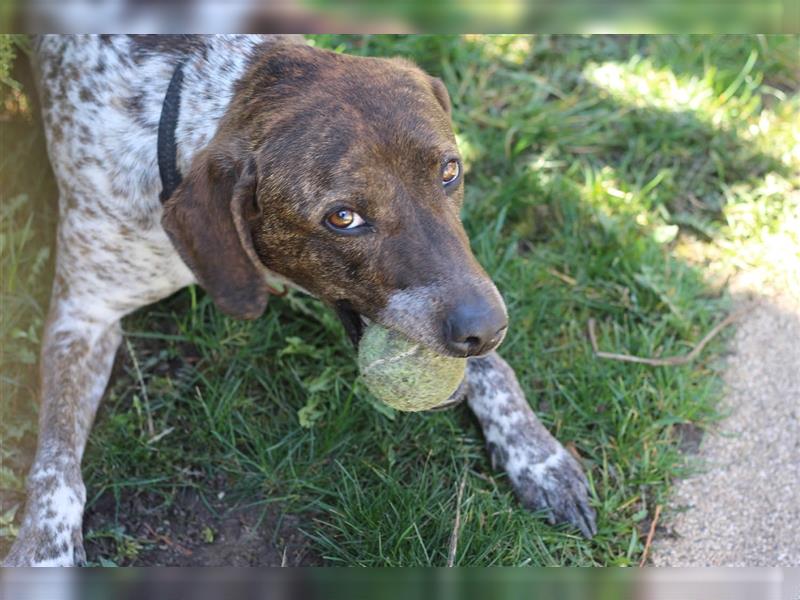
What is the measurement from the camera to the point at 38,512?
3416mm

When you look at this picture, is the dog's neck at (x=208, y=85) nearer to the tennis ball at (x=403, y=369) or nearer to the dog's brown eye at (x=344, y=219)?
the dog's brown eye at (x=344, y=219)

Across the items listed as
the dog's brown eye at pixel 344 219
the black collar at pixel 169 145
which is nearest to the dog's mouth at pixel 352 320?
the dog's brown eye at pixel 344 219

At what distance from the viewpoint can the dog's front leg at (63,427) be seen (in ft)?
11.1

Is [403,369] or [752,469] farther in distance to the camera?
[752,469]

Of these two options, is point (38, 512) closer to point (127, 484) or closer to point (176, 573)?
point (127, 484)

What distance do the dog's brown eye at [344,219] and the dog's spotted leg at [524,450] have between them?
96 cm

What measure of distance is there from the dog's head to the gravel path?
1.19 metres

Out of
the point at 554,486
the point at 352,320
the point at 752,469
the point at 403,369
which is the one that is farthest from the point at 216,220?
the point at 752,469

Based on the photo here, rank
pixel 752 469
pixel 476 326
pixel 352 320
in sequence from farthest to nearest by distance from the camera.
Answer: pixel 752 469, pixel 352 320, pixel 476 326

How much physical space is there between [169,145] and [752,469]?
7.94 feet

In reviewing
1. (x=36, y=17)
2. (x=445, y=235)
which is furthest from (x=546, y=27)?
(x=36, y=17)

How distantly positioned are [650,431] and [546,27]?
194 cm

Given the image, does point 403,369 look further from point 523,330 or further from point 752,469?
point 752,469

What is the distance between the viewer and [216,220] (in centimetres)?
322
